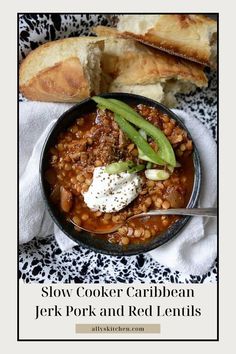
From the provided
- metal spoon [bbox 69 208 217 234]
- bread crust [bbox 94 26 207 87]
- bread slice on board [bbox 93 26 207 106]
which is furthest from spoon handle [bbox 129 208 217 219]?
bread crust [bbox 94 26 207 87]

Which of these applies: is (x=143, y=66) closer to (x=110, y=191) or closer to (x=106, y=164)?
(x=106, y=164)

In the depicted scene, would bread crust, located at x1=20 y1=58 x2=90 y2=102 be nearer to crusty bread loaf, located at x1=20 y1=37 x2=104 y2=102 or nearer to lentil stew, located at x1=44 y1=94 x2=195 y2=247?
crusty bread loaf, located at x1=20 y1=37 x2=104 y2=102

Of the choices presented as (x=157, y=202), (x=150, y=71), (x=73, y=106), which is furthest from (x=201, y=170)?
(x=73, y=106)

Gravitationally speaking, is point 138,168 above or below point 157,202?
above

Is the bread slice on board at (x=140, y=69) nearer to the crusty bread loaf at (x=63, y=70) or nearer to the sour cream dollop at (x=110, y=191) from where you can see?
the crusty bread loaf at (x=63, y=70)

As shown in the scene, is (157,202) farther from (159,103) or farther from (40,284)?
(40,284)

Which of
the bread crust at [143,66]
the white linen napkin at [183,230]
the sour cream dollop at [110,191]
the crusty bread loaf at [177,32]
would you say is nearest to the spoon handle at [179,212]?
the sour cream dollop at [110,191]

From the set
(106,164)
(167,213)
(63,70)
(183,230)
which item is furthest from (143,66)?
(183,230)
